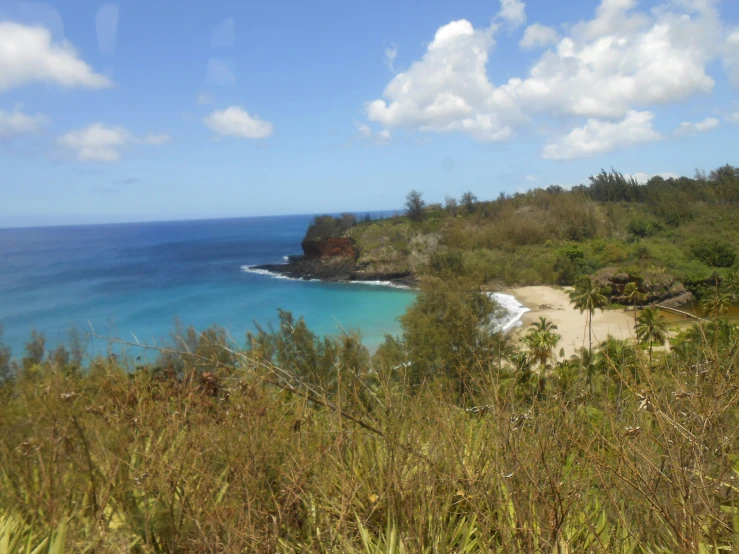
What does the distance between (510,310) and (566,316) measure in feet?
12.3

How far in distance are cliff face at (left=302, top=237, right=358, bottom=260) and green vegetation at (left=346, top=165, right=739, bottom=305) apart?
1.04 metres

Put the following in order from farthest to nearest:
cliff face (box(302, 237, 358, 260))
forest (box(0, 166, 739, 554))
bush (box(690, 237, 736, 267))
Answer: cliff face (box(302, 237, 358, 260)) → bush (box(690, 237, 736, 267)) → forest (box(0, 166, 739, 554))

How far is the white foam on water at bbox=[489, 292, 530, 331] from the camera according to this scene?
30.3 m

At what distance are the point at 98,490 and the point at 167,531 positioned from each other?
2.32 ft

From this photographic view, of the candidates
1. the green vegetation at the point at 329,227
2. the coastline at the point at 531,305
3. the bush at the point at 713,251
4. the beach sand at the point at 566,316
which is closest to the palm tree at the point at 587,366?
the coastline at the point at 531,305

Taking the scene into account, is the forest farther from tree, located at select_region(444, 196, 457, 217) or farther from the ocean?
tree, located at select_region(444, 196, 457, 217)

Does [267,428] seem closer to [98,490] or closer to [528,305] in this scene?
[98,490]

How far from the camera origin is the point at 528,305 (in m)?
37.4

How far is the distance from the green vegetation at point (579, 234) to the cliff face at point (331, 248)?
1.04 metres

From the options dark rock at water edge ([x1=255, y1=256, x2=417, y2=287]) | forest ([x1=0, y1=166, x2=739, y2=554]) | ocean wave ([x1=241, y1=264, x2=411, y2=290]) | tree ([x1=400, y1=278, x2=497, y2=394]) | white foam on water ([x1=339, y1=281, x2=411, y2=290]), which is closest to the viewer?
forest ([x1=0, y1=166, x2=739, y2=554])

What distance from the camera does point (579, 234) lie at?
5378 cm

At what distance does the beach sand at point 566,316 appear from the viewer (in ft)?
85.8

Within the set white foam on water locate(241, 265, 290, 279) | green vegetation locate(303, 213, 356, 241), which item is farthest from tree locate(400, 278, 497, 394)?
green vegetation locate(303, 213, 356, 241)

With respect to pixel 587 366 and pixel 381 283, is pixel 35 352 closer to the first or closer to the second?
pixel 587 366
